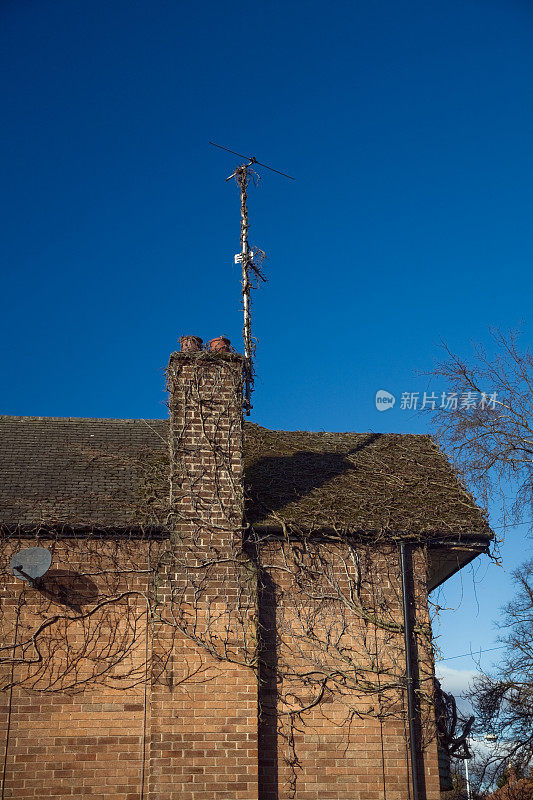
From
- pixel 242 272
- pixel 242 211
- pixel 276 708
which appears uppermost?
pixel 242 211

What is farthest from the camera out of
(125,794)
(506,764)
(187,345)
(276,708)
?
(506,764)

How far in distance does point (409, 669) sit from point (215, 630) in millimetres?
2802

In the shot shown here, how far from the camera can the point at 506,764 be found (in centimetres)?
1662

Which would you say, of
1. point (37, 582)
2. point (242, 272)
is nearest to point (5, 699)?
point (37, 582)

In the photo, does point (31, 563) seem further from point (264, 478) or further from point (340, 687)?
point (340, 687)

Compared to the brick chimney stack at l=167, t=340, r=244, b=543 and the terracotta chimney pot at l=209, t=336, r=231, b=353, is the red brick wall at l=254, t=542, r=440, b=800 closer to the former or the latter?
the brick chimney stack at l=167, t=340, r=244, b=543

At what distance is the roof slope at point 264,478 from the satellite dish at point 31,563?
0.77 metres

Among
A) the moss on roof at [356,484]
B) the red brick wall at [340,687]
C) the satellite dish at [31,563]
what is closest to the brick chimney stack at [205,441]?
the moss on roof at [356,484]

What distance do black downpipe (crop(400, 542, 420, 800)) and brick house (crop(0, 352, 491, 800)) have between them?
32 mm

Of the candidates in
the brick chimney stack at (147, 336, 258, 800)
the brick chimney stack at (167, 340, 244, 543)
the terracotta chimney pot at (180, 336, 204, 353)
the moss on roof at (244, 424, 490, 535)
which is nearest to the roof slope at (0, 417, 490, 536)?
the moss on roof at (244, 424, 490, 535)

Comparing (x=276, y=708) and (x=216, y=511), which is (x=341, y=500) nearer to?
(x=216, y=511)

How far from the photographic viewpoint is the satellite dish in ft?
33.1

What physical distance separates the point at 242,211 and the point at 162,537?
8638 mm

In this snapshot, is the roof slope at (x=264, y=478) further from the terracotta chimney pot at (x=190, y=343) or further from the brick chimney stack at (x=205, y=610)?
the terracotta chimney pot at (x=190, y=343)
